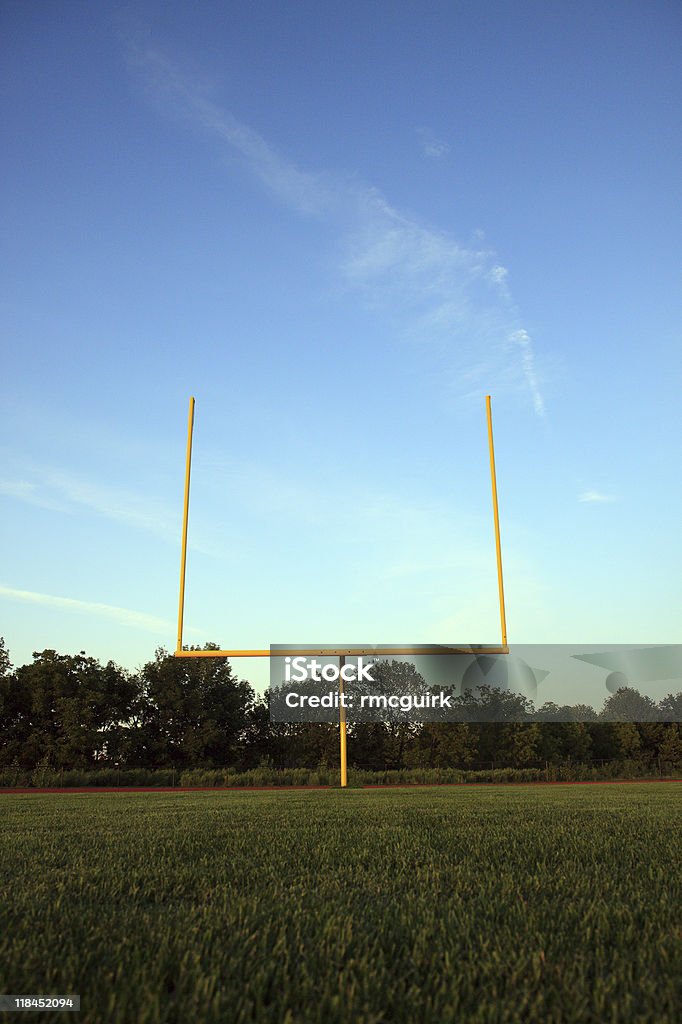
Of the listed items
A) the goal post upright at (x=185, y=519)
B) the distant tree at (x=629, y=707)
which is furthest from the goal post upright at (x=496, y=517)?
the distant tree at (x=629, y=707)

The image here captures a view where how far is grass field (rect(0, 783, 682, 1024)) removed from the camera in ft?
5.91

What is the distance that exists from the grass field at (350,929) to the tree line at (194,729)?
87.6ft

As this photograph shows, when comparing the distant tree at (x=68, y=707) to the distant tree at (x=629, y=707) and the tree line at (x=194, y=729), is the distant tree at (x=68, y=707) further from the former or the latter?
the distant tree at (x=629, y=707)

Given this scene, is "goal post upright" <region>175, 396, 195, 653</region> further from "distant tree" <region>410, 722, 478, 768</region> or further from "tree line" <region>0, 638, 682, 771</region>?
"distant tree" <region>410, 722, 478, 768</region>

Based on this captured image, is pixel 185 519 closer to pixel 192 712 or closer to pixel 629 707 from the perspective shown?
pixel 192 712

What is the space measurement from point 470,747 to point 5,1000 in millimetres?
34001

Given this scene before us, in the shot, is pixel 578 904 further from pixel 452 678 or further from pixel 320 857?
pixel 452 678

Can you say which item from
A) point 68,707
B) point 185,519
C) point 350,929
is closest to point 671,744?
point 68,707

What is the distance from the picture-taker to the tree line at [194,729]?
30047 mm

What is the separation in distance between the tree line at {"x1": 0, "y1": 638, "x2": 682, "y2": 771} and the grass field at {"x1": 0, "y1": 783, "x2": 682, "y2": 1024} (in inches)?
1051

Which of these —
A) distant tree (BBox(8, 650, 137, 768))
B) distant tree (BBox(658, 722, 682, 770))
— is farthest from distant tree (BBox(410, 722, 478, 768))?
distant tree (BBox(8, 650, 137, 768))

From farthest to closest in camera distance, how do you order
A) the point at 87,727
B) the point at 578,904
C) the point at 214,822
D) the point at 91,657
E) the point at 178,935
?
the point at 91,657, the point at 87,727, the point at 214,822, the point at 578,904, the point at 178,935

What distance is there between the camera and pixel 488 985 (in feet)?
6.33

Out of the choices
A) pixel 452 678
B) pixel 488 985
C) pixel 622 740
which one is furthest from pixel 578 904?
pixel 622 740
